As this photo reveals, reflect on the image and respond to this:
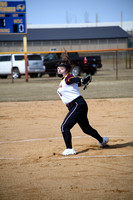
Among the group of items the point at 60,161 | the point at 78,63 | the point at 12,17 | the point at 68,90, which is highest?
the point at 12,17

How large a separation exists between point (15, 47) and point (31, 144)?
46.8m

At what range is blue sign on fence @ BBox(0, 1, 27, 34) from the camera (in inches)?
842

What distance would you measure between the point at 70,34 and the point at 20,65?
2944cm

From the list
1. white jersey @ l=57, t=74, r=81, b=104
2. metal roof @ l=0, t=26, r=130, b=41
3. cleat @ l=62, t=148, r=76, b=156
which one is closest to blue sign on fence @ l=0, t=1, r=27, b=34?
white jersey @ l=57, t=74, r=81, b=104

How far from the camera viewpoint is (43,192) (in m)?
4.08

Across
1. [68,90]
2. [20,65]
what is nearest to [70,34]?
[20,65]

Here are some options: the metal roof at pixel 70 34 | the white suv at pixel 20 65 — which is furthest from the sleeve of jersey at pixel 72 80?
the metal roof at pixel 70 34

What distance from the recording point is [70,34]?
54562 mm

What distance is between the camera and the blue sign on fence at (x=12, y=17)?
21391 millimetres

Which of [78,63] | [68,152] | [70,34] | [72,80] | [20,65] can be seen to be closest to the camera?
[72,80]

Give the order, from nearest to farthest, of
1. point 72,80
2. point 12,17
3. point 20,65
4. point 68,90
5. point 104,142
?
point 72,80
point 68,90
point 104,142
point 12,17
point 20,65

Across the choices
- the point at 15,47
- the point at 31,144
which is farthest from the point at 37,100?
the point at 15,47

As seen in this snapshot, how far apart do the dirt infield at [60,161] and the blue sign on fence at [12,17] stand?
41.7ft

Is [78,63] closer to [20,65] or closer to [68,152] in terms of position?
[20,65]
